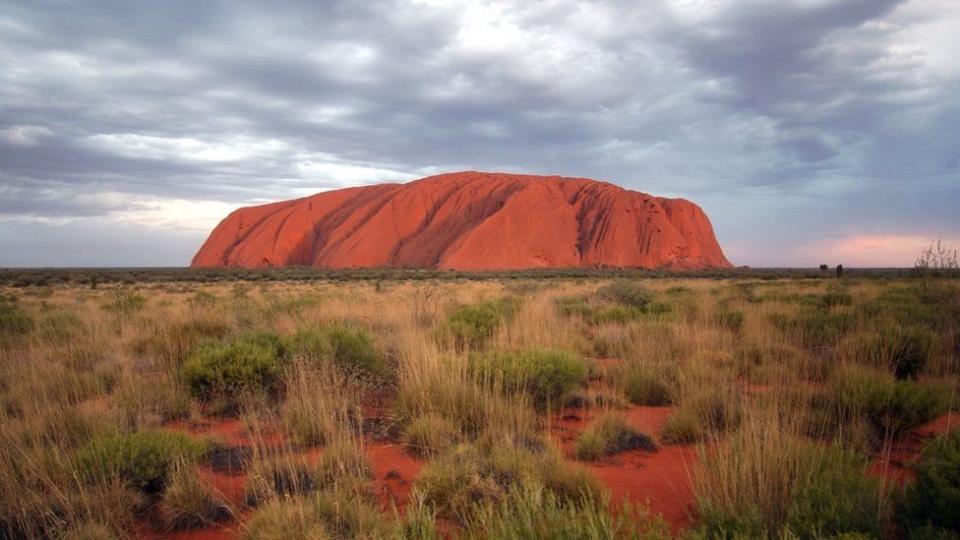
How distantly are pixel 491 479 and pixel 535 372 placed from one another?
7.74 feet

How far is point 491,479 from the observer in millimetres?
3062

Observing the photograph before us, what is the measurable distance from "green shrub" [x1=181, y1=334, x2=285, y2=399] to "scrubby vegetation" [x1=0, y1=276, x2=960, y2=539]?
2 cm

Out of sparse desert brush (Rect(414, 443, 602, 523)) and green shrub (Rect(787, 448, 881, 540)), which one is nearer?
green shrub (Rect(787, 448, 881, 540))

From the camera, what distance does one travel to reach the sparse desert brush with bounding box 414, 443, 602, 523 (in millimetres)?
3039

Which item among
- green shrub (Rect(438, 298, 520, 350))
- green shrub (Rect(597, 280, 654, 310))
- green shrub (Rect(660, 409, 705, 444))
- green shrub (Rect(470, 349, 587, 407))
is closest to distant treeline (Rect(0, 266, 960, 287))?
green shrub (Rect(597, 280, 654, 310))

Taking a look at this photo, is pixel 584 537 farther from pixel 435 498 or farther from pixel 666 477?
pixel 666 477

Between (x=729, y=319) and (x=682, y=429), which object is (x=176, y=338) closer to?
(x=682, y=429)

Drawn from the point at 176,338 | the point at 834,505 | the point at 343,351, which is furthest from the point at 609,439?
the point at 176,338

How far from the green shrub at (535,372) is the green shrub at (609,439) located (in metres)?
0.77

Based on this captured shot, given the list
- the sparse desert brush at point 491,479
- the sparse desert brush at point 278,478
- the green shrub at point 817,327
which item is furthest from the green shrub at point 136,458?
the green shrub at point 817,327

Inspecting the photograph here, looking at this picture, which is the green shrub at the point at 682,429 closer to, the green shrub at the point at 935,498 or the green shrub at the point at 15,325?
the green shrub at the point at 935,498

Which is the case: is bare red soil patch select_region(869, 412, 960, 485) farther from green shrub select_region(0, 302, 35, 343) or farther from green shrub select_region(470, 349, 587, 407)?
green shrub select_region(0, 302, 35, 343)

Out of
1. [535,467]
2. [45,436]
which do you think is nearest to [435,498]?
[535,467]

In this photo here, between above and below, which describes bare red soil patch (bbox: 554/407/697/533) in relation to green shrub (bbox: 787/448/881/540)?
below
